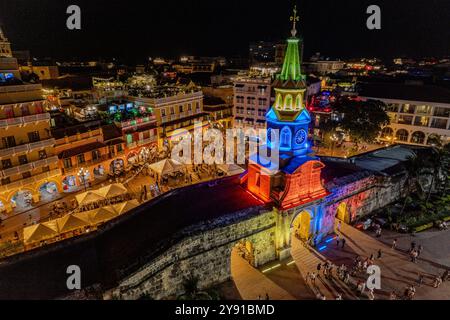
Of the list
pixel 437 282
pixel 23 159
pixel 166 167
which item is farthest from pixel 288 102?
pixel 23 159

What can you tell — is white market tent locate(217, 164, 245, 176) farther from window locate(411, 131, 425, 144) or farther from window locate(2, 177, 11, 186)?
window locate(411, 131, 425, 144)

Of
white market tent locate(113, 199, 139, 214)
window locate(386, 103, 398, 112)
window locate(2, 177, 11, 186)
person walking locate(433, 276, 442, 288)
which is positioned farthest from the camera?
window locate(386, 103, 398, 112)

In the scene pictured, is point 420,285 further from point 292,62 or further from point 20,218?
point 20,218

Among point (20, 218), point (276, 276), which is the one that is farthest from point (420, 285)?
point (20, 218)

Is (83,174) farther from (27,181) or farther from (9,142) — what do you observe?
(9,142)

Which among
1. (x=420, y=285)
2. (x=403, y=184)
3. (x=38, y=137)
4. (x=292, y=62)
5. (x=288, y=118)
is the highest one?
(x=292, y=62)

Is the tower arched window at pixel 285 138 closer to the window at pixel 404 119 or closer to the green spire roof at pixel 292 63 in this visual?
the green spire roof at pixel 292 63

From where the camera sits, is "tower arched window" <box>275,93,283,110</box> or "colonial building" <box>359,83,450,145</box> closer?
"tower arched window" <box>275,93,283,110</box>

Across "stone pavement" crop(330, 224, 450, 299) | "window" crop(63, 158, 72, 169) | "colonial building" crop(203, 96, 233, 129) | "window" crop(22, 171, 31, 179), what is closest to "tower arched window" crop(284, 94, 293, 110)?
"stone pavement" crop(330, 224, 450, 299)
